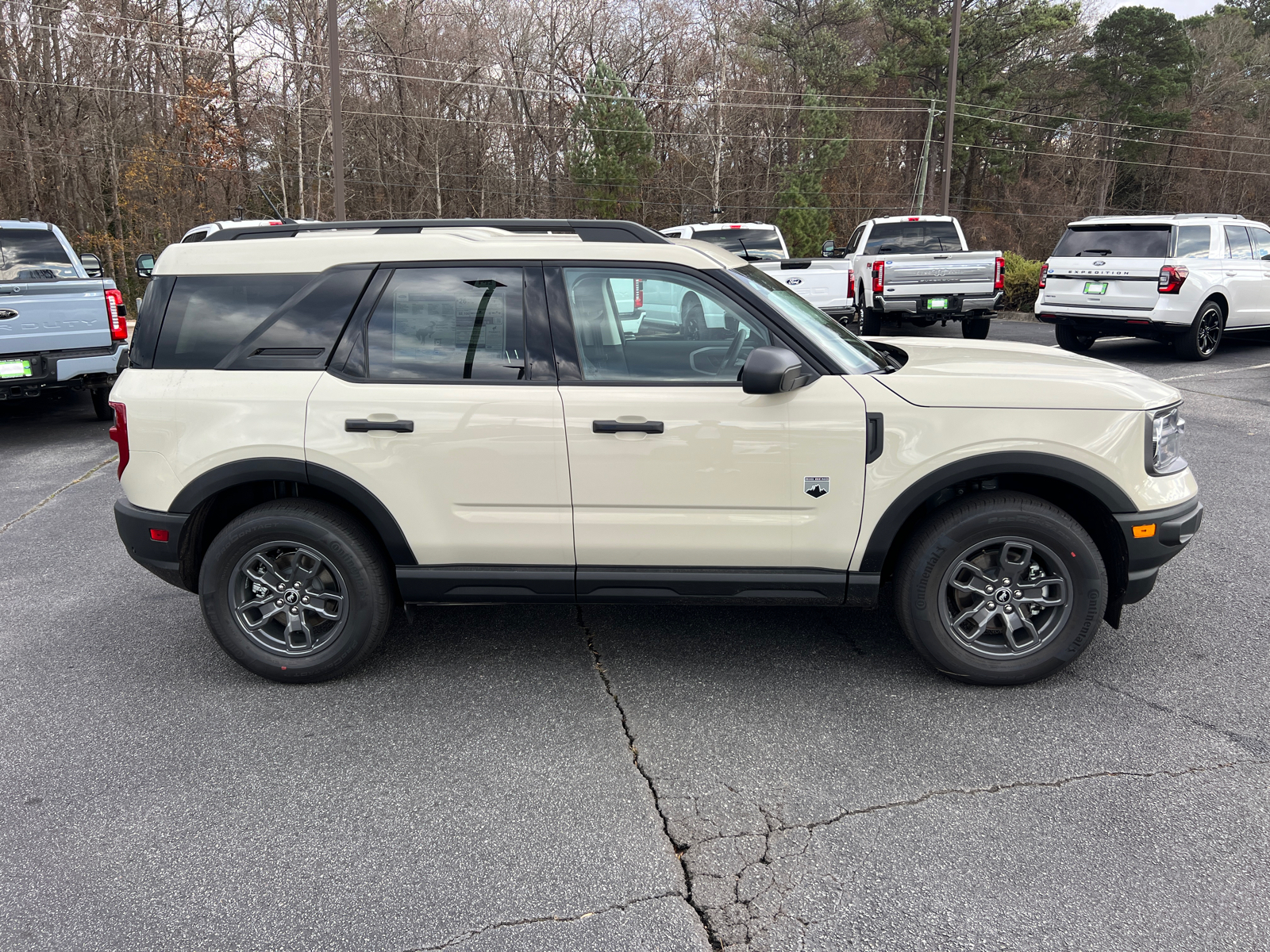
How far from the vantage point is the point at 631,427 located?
11.7ft

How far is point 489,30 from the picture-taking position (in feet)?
131

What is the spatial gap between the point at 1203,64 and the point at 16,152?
52.4 m

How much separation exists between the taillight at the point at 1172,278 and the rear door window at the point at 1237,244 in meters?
1.07

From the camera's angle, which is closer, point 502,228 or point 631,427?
point 631,427

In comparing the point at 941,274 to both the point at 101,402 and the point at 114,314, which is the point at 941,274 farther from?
the point at 101,402

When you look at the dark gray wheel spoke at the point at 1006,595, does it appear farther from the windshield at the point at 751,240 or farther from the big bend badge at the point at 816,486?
the windshield at the point at 751,240

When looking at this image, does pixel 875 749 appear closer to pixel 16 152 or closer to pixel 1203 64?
pixel 16 152

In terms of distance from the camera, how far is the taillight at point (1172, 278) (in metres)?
12.0

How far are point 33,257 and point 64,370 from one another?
2023mm

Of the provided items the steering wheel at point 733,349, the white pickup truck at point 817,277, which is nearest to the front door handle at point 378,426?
the steering wheel at point 733,349

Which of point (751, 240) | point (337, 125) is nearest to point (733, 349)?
point (751, 240)

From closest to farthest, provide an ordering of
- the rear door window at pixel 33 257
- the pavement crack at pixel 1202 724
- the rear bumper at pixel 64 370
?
the pavement crack at pixel 1202 724
the rear bumper at pixel 64 370
the rear door window at pixel 33 257

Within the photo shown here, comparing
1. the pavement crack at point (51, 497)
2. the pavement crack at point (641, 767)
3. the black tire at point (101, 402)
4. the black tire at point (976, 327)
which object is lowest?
the pavement crack at point (51, 497)

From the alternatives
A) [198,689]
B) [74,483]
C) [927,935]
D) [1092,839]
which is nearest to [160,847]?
[198,689]
